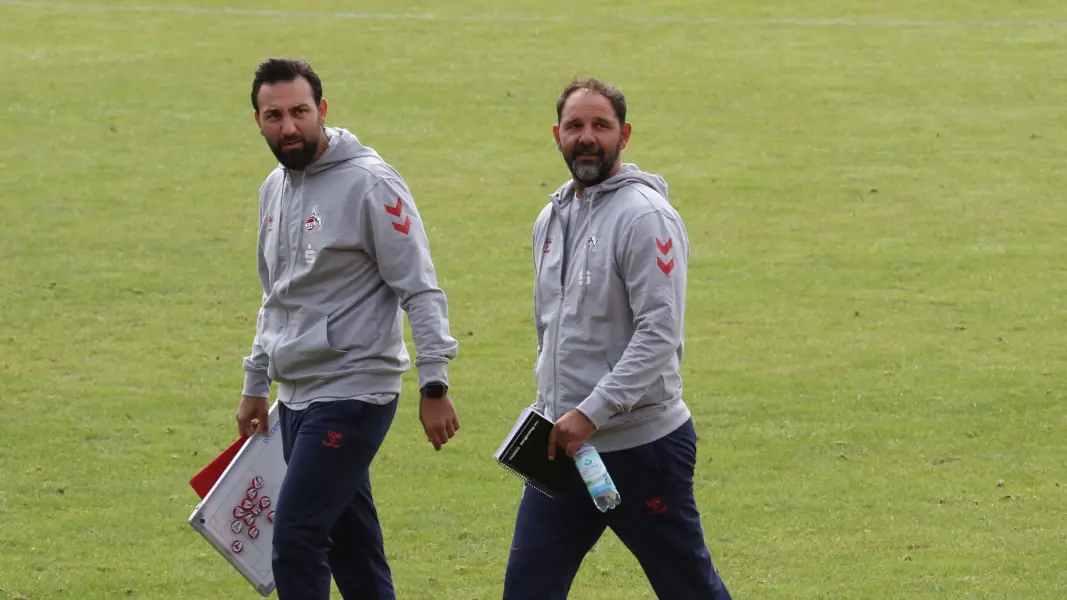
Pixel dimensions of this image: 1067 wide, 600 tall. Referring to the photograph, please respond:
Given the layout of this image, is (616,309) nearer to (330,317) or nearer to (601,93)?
(601,93)

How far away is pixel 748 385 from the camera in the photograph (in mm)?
9992

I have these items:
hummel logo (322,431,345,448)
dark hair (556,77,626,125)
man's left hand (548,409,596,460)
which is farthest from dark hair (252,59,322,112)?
man's left hand (548,409,596,460)

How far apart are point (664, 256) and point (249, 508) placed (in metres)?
1.94

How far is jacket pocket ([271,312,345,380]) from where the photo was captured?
552 cm

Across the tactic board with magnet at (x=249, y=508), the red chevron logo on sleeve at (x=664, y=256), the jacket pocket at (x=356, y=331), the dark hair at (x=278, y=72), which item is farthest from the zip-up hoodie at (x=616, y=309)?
the tactic board with magnet at (x=249, y=508)

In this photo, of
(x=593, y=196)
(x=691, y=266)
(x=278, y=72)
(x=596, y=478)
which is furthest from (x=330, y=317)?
(x=691, y=266)

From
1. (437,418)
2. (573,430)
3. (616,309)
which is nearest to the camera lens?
(573,430)

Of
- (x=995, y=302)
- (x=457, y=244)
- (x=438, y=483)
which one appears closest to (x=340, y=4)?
(x=457, y=244)

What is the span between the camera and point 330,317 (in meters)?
5.57

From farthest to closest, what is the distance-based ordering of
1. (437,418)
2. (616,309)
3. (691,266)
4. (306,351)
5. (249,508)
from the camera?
(691,266), (249,508), (306,351), (437,418), (616,309)

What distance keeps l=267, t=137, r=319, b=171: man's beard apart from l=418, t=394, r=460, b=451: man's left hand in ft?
3.06

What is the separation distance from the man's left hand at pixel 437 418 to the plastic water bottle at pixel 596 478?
1.85ft

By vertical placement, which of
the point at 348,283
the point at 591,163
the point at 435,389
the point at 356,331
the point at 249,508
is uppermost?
the point at 591,163

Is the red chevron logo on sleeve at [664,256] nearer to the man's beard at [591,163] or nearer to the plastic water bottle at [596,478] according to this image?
the man's beard at [591,163]
